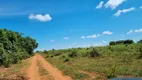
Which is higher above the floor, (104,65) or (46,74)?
(104,65)

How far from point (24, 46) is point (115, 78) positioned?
4677 centimetres

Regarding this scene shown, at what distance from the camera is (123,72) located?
1891cm

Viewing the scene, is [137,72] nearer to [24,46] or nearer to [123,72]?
[123,72]

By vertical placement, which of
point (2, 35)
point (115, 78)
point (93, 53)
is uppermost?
point (2, 35)

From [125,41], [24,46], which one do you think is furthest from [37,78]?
[125,41]

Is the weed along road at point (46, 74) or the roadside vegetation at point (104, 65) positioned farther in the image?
the weed along road at point (46, 74)

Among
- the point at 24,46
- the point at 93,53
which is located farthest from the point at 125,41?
the point at 93,53

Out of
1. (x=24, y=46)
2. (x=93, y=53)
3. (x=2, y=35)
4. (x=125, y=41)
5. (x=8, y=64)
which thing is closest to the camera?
(x=8, y=64)

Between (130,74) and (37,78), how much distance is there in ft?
25.6

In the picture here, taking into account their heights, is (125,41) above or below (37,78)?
above

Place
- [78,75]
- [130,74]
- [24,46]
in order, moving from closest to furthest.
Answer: [130,74]
[78,75]
[24,46]

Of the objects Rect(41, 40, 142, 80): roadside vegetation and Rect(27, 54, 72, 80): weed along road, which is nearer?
Rect(41, 40, 142, 80): roadside vegetation

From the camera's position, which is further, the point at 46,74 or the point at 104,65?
the point at 104,65

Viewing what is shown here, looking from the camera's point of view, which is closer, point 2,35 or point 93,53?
point 2,35
